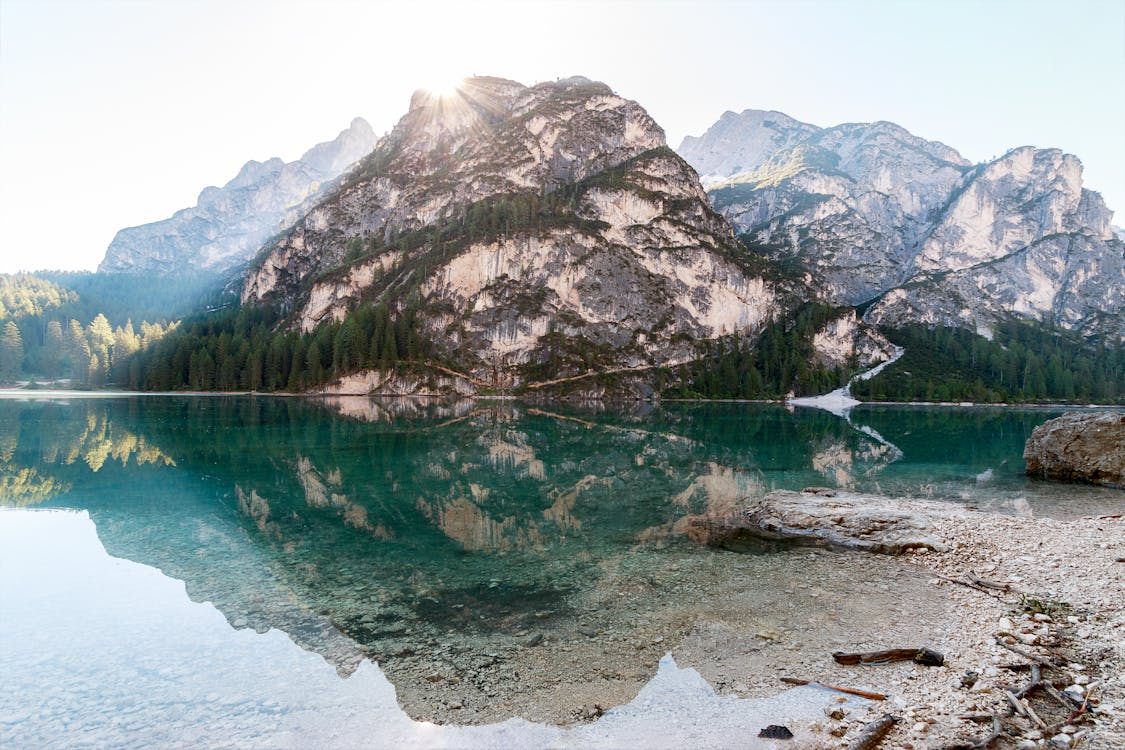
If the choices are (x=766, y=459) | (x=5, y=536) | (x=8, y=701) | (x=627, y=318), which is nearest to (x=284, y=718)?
(x=8, y=701)

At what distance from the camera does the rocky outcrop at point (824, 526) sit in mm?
20594

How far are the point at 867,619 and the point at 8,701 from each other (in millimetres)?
18141

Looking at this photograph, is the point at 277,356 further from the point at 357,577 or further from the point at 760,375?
the point at 357,577

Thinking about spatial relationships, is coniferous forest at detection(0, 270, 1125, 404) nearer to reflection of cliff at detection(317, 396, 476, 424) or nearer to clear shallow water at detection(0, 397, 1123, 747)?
reflection of cliff at detection(317, 396, 476, 424)

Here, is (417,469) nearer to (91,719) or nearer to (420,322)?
(91,719)

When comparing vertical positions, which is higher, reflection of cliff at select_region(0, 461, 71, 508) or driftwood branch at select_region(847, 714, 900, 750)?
driftwood branch at select_region(847, 714, 900, 750)

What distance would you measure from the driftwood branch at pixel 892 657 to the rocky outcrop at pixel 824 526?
946cm

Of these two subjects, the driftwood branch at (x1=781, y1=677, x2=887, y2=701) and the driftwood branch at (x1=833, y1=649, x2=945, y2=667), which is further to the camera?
the driftwood branch at (x1=833, y1=649, x2=945, y2=667)

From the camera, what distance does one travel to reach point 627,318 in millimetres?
197250

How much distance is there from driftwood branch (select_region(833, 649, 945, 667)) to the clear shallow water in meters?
2.33

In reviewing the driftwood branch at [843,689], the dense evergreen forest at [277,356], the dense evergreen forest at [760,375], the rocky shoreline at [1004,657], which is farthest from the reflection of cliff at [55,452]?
the dense evergreen forest at [760,375]

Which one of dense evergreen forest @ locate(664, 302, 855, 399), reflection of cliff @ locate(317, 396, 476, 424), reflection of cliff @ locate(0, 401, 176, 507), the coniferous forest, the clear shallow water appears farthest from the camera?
dense evergreen forest @ locate(664, 302, 855, 399)

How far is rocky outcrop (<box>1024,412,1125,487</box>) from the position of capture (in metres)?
33.3

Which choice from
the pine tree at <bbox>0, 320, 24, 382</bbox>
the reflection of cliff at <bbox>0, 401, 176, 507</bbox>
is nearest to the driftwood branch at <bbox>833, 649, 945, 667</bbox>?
the reflection of cliff at <bbox>0, 401, 176, 507</bbox>
